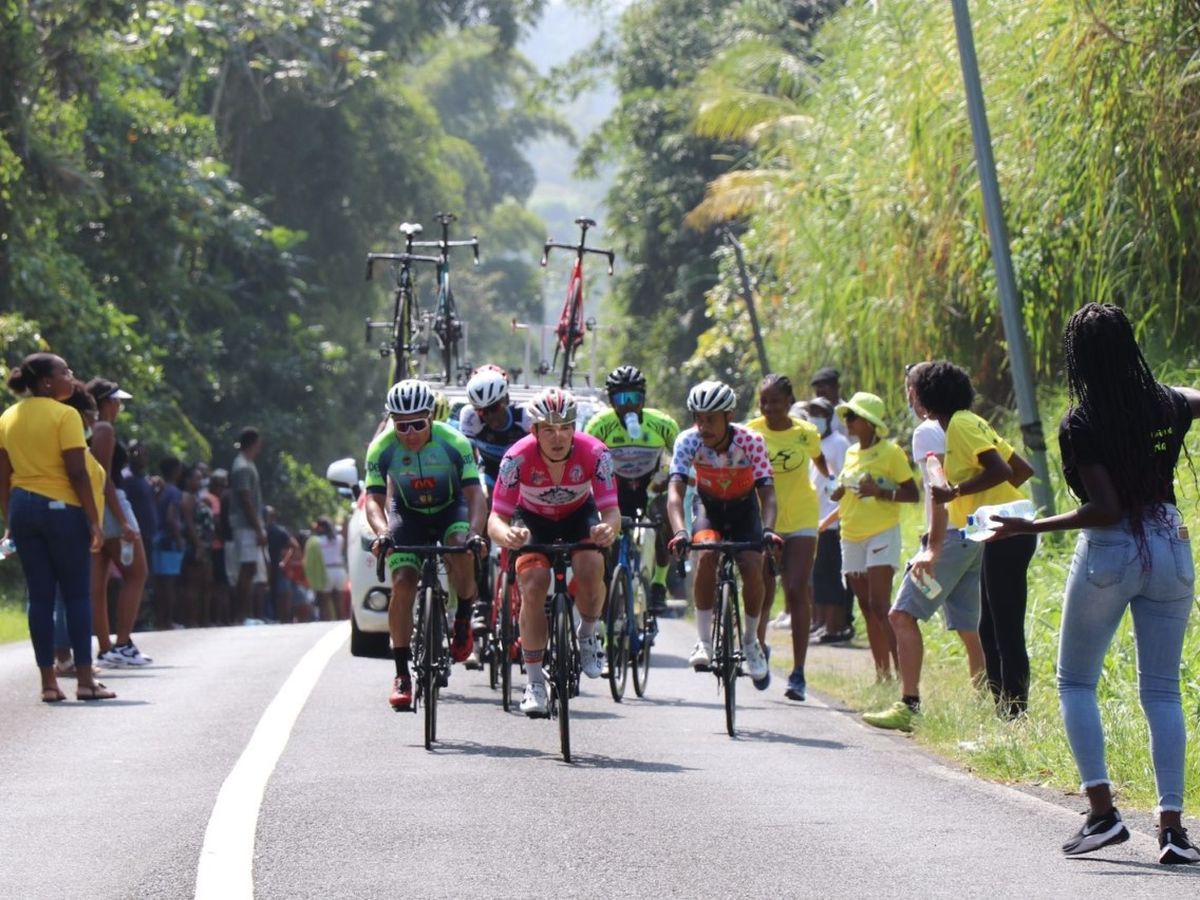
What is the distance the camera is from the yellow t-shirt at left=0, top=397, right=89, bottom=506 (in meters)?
12.7

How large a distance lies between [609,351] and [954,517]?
3908cm

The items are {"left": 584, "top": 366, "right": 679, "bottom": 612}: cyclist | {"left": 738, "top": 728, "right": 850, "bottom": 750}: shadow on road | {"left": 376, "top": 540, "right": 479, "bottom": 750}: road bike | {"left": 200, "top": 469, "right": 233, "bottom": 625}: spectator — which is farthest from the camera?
{"left": 200, "top": 469, "right": 233, "bottom": 625}: spectator

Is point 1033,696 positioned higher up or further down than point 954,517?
further down

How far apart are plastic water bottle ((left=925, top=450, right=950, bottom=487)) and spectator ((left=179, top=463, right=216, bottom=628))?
1311 cm

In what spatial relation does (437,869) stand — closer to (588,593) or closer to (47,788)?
(47,788)

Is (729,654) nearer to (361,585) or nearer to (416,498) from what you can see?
(416,498)

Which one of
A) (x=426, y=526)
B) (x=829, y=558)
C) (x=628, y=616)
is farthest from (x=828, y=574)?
(x=426, y=526)

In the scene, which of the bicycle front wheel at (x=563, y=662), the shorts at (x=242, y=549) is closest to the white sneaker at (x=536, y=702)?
the bicycle front wheel at (x=563, y=662)

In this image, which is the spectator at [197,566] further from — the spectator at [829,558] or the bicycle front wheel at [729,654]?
the bicycle front wheel at [729,654]

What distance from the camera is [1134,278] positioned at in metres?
16.8

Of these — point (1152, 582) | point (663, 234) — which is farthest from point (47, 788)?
point (663, 234)

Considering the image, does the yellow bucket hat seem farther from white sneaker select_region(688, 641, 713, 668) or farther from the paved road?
white sneaker select_region(688, 641, 713, 668)

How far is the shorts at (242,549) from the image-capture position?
2383 centimetres

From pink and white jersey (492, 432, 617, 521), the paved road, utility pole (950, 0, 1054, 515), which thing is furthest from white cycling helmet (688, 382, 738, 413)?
utility pole (950, 0, 1054, 515)
